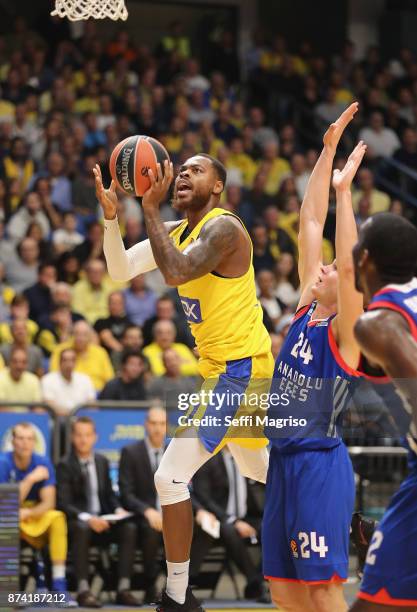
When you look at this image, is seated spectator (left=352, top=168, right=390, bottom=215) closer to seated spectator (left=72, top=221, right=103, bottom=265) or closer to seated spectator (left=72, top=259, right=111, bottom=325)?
seated spectator (left=72, top=221, right=103, bottom=265)

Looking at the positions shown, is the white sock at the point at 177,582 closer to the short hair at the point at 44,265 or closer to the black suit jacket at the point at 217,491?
the black suit jacket at the point at 217,491

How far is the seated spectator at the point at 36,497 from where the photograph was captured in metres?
9.61

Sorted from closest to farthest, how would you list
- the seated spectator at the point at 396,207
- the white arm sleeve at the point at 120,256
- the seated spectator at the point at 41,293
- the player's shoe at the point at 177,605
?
the player's shoe at the point at 177,605 → the white arm sleeve at the point at 120,256 → the seated spectator at the point at 41,293 → the seated spectator at the point at 396,207

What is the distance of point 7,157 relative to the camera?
14.9 metres

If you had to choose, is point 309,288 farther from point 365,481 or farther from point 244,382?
point 365,481

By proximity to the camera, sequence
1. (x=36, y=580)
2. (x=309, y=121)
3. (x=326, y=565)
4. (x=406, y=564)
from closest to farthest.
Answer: (x=406, y=564) → (x=326, y=565) → (x=36, y=580) → (x=309, y=121)

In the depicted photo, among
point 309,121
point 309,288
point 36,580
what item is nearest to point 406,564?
point 309,288

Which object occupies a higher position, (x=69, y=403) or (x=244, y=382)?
(x=244, y=382)

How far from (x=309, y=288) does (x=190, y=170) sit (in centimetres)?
102

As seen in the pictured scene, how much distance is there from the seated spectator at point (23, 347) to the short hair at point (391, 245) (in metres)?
7.50

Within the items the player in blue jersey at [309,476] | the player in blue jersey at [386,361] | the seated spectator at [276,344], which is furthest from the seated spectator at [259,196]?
the player in blue jersey at [386,361]

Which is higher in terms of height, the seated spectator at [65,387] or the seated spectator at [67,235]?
the seated spectator at [67,235]

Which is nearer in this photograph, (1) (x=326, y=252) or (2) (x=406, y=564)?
(2) (x=406, y=564)

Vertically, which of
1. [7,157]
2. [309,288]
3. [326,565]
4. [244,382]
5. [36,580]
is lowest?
[36,580]
